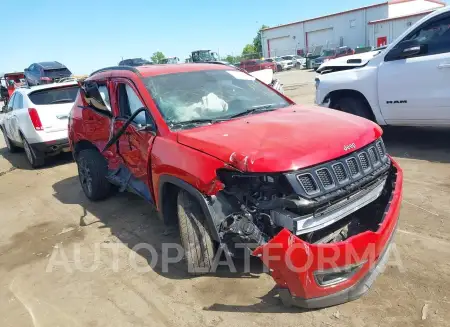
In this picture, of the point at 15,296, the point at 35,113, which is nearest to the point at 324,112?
the point at 15,296

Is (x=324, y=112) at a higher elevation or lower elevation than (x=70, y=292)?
higher

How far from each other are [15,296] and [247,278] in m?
2.01

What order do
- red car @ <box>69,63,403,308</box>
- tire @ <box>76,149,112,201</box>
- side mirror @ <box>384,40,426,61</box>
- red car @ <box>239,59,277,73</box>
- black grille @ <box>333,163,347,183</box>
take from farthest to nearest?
red car @ <box>239,59,277,73</box>, side mirror @ <box>384,40,426,61</box>, tire @ <box>76,149,112,201</box>, black grille @ <box>333,163,347,183</box>, red car @ <box>69,63,403,308</box>

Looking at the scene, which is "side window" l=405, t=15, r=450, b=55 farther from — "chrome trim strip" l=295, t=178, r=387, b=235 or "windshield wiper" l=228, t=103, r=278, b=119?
"chrome trim strip" l=295, t=178, r=387, b=235

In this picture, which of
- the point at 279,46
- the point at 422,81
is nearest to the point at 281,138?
the point at 422,81

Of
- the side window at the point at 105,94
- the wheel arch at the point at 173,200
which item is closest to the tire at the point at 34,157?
the side window at the point at 105,94

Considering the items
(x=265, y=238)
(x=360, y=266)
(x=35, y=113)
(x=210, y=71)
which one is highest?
(x=210, y=71)

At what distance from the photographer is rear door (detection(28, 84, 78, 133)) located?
7871 millimetres

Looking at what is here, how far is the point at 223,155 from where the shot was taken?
2896 mm

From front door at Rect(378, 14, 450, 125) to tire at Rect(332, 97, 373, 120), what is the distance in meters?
0.39

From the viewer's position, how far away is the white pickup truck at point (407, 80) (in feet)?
18.2

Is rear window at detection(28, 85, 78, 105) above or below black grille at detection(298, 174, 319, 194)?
above

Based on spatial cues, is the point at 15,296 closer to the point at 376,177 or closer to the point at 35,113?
the point at 376,177

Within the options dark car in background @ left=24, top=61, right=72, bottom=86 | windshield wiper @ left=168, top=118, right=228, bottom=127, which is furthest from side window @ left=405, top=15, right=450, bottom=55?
dark car in background @ left=24, top=61, right=72, bottom=86
